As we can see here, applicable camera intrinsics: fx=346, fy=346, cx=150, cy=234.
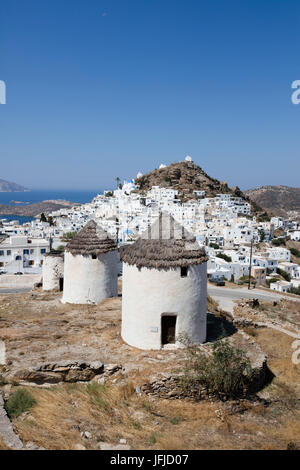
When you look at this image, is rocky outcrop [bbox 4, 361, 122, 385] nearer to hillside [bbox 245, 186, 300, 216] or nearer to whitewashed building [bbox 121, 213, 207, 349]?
whitewashed building [bbox 121, 213, 207, 349]

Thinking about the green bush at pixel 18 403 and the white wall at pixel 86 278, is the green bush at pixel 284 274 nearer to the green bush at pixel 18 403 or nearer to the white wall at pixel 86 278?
the white wall at pixel 86 278

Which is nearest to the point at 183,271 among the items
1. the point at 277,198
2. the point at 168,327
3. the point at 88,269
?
the point at 168,327

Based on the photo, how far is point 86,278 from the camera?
51.5 feet

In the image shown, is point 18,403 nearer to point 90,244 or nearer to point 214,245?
point 90,244

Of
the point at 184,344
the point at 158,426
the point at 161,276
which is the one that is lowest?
the point at 158,426

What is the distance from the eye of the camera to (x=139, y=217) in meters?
80.4

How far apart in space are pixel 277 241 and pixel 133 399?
75502 mm

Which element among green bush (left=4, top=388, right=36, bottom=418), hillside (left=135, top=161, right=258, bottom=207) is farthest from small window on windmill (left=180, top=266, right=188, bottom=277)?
hillside (left=135, top=161, right=258, bottom=207)

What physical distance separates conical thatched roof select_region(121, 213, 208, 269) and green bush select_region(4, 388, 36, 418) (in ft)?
14.4

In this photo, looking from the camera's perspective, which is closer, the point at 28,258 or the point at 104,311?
the point at 104,311

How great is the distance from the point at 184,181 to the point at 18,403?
10873 centimetres

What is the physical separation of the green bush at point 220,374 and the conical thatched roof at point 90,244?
770 cm
